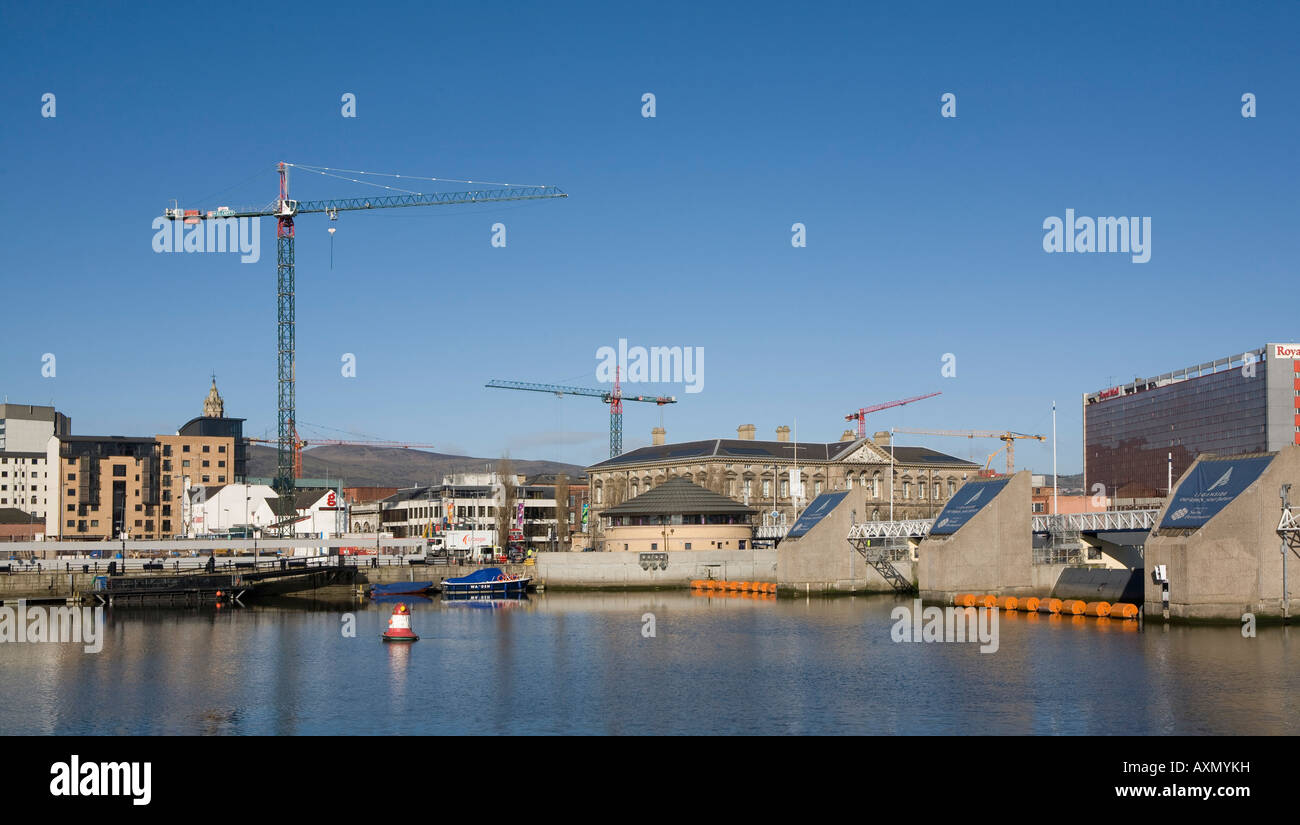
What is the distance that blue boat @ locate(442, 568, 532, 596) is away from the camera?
375 ft

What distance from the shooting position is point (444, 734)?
42438 mm

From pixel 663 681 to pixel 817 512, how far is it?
5976 cm

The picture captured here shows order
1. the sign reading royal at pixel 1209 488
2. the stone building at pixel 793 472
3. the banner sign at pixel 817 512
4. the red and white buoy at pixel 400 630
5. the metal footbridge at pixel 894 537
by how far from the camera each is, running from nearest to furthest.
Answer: the sign reading royal at pixel 1209 488 < the red and white buoy at pixel 400 630 < the metal footbridge at pixel 894 537 < the banner sign at pixel 817 512 < the stone building at pixel 793 472

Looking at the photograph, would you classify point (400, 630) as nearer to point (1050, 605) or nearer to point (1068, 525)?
point (1050, 605)

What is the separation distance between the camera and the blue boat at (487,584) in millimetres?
114312

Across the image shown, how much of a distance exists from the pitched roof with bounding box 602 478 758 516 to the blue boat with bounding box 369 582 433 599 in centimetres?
2204

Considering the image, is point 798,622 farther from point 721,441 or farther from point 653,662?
point 721,441

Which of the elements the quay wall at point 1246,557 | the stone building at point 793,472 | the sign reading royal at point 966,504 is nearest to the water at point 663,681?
the quay wall at point 1246,557

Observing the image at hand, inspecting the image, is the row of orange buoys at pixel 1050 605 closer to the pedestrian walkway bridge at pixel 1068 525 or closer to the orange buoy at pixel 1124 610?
the orange buoy at pixel 1124 610

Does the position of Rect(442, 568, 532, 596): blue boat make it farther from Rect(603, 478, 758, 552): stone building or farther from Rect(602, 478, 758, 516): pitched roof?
Rect(602, 478, 758, 516): pitched roof

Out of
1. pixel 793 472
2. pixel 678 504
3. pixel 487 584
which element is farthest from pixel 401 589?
pixel 793 472

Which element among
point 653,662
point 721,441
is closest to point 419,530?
point 721,441

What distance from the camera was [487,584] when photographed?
11456 cm

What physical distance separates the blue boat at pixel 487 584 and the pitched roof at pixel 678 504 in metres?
18.0
